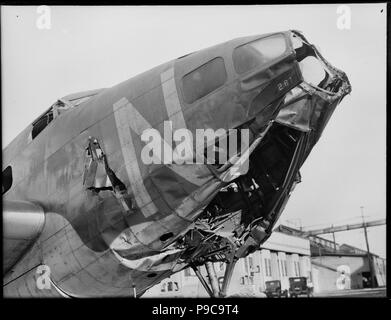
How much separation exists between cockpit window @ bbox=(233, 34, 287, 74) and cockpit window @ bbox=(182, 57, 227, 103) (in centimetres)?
21

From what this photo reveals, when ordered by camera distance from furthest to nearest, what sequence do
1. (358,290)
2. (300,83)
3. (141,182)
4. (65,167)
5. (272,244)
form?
(272,244) < (358,290) < (65,167) < (141,182) < (300,83)

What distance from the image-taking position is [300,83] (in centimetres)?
567

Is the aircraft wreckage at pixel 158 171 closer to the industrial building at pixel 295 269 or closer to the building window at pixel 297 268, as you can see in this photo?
the industrial building at pixel 295 269

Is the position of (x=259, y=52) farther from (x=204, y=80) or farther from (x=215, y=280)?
(x=215, y=280)

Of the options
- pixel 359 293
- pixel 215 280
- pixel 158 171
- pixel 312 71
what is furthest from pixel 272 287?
pixel 312 71

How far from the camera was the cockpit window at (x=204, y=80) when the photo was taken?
5816mm

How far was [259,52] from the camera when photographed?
5.63 meters

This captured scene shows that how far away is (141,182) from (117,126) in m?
0.90

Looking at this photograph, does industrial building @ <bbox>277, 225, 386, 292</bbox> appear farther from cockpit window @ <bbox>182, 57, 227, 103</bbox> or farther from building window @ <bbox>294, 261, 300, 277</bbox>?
cockpit window @ <bbox>182, 57, 227, 103</bbox>

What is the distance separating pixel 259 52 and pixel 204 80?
754 mm

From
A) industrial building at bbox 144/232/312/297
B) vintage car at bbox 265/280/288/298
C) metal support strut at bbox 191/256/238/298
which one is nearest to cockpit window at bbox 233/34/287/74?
metal support strut at bbox 191/256/238/298

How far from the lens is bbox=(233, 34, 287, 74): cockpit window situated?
559cm
